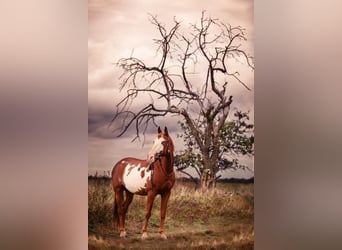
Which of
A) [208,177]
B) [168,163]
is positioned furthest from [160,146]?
[208,177]

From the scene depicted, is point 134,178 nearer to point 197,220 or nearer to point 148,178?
point 148,178

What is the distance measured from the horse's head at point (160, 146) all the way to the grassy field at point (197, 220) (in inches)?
5.1

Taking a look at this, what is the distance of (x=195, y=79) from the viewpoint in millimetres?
1498

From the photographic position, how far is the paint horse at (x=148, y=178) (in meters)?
1.47

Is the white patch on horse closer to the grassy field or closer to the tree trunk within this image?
the grassy field

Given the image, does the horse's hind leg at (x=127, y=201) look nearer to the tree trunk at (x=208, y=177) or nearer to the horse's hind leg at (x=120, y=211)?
the horse's hind leg at (x=120, y=211)

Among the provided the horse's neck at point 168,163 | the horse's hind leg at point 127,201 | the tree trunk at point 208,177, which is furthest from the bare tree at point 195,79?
the horse's hind leg at point 127,201

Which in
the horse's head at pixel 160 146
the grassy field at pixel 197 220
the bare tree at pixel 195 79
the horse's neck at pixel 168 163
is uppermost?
the bare tree at pixel 195 79

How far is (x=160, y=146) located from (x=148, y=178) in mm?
128

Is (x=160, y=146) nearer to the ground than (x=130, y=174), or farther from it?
farther from it

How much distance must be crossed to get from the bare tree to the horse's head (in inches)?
2.4

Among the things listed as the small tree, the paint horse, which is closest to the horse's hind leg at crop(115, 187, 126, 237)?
the paint horse

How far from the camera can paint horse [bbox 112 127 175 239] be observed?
147 centimetres
